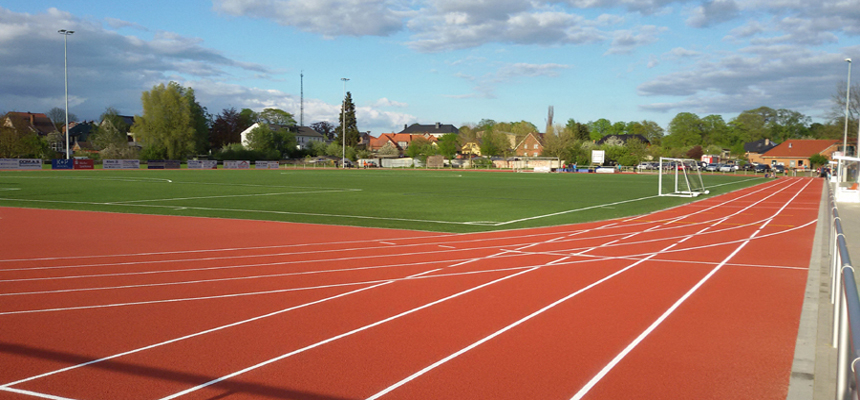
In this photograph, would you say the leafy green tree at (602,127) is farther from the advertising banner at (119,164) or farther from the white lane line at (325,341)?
the white lane line at (325,341)

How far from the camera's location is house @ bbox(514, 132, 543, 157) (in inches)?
4771

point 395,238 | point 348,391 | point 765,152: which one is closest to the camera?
point 348,391

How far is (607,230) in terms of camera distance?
565 inches

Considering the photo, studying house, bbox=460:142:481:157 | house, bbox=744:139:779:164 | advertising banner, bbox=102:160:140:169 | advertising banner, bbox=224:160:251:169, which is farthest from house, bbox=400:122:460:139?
advertising banner, bbox=102:160:140:169

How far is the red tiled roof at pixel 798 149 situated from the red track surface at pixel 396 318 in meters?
107

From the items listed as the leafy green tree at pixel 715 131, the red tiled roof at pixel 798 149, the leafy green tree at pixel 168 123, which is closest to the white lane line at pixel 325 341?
the leafy green tree at pixel 168 123

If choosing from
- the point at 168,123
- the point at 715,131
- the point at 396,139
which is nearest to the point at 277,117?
the point at 396,139

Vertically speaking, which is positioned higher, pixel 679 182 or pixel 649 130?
pixel 649 130

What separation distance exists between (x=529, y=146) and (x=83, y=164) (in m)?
86.6

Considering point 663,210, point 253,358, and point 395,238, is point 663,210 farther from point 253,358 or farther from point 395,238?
point 253,358

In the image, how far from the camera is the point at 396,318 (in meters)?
6.41

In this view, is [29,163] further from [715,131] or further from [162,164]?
[715,131]

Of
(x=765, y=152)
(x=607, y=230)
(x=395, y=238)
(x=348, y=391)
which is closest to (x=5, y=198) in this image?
(x=395, y=238)

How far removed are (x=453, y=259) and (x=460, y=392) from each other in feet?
18.7
